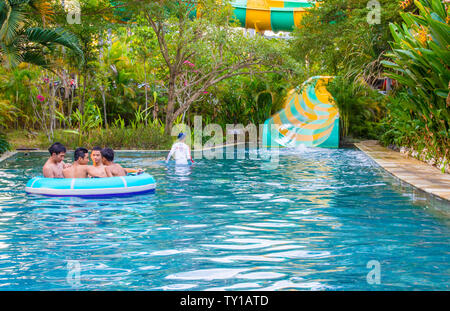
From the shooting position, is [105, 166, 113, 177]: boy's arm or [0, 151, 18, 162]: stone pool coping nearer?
[105, 166, 113, 177]: boy's arm

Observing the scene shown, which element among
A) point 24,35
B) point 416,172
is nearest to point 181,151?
point 24,35

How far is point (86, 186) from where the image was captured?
929 cm

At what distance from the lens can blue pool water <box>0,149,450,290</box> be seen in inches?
197

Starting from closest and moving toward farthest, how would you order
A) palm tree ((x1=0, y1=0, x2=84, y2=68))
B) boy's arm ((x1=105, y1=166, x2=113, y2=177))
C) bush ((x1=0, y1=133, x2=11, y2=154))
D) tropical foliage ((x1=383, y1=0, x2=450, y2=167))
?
boy's arm ((x1=105, y1=166, x2=113, y2=177))
tropical foliage ((x1=383, y1=0, x2=450, y2=167))
palm tree ((x1=0, y1=0, x2=84, y2=68))
bush ((x1=0, y1=133, x2=11, y2=154))

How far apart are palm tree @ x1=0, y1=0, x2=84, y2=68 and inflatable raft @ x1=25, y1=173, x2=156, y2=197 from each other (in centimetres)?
505

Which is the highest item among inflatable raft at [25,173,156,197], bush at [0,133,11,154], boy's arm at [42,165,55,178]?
bush at [0,133,11,154]

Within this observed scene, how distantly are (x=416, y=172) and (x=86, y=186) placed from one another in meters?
6.77

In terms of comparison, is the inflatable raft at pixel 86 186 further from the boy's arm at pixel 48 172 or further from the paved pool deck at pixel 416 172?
the paved pool deck at pixel 416 172

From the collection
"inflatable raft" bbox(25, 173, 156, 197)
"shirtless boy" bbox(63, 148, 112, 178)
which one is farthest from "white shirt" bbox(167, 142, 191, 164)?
"inflatable raft" bbox(25, 173, 156, 197)

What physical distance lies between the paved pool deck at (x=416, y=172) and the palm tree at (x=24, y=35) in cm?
865

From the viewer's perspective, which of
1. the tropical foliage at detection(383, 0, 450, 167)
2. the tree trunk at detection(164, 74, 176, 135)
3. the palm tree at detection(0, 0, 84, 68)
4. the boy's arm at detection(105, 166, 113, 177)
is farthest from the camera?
the tree trunk at detection(164, 74, 176, 135)

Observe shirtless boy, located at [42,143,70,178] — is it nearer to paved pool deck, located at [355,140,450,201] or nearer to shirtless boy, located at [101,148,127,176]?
shirtless boy, located at [101,148,127,176]

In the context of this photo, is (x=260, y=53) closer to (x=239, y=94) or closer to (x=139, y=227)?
(x=239, y=94)

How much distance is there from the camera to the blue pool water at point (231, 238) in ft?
16.4
